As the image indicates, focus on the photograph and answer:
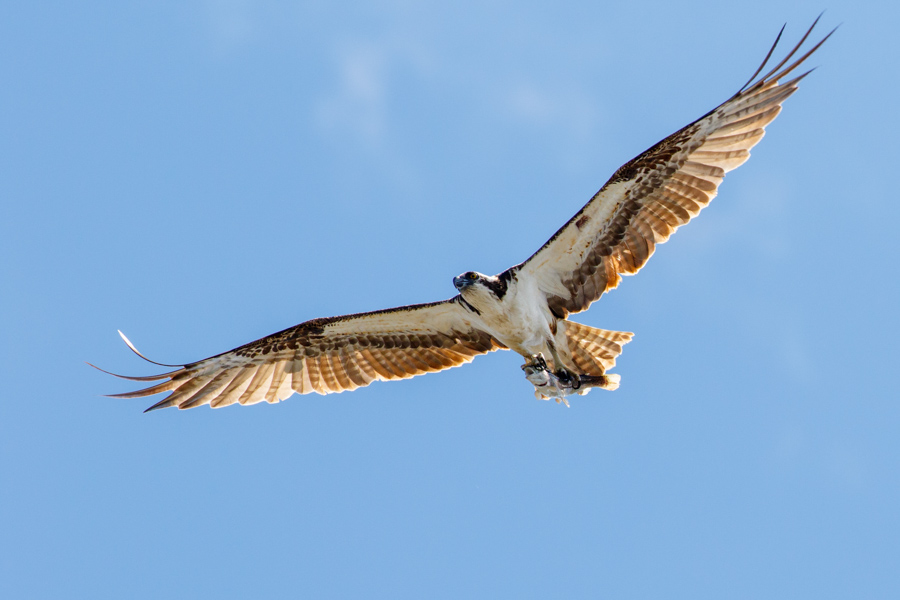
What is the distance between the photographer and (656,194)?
13.0m

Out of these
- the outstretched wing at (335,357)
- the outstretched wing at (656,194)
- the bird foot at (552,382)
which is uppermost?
the outstretched wing at (656,194)

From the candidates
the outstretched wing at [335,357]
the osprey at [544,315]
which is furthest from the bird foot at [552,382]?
the outstretched wing at [335,357]

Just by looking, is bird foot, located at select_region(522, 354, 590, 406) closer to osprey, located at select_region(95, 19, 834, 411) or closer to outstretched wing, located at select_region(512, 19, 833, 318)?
osprey, located at select_region(95, 19, 834, 411)

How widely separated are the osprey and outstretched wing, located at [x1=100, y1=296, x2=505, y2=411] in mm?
15

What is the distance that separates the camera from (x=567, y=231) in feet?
43.2

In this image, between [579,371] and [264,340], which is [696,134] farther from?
[264,340]

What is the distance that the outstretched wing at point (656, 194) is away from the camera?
1262cm

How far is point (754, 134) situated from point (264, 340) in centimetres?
731

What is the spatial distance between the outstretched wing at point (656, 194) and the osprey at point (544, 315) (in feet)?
0.04

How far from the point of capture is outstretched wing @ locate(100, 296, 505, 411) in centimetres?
1405

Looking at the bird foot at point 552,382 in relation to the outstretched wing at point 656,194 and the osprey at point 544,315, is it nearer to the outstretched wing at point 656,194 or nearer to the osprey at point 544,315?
the osprey at point 544,315

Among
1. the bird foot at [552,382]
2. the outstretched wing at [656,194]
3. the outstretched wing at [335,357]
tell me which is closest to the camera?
the outstretched wing at [656,194]

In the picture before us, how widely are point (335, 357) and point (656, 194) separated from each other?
520 cm

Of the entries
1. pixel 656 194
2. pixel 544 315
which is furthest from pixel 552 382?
pixel 656 194
